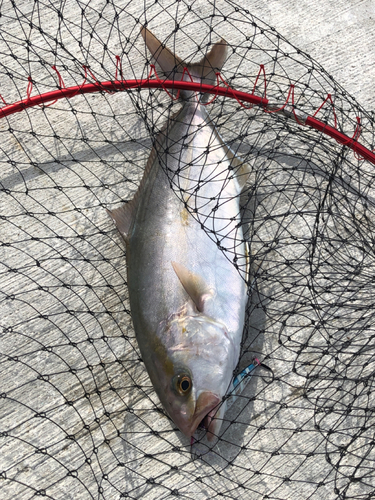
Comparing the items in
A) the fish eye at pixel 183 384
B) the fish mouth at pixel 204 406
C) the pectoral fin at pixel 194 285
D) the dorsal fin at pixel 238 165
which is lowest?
the fish mouth at pixel 204 406

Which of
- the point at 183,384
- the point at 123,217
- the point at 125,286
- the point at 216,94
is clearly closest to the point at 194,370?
the point at 183,384

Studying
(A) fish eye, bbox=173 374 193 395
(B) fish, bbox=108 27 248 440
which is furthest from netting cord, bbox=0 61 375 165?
(A) fish eye, bbox=173 374 193 395

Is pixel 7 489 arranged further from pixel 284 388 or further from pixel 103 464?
pixel 284 388

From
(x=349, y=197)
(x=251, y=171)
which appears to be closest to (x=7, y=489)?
(x=251, y=171)

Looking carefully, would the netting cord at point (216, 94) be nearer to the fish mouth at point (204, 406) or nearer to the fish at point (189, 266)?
the fish at point (189, 266)

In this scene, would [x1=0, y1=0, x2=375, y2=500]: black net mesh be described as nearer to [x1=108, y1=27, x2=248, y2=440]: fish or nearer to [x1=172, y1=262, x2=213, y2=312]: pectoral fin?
[x1=108, y1=27, x2=248, y2=440]: fish

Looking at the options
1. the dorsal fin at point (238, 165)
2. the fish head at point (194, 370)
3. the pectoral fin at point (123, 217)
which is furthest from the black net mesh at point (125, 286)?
the fish head at point (194, 370)
